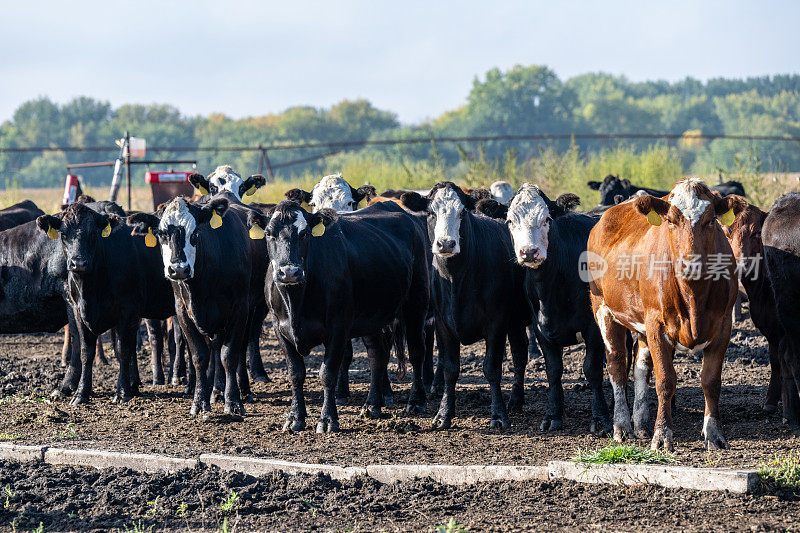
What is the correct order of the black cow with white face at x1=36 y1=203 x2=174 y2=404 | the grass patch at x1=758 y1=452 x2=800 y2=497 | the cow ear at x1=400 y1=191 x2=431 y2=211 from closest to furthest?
the grass patch at x1=758 y1=452 x2=800 y2=497 → the cow ear at x1=400 y1=191 x2=431 y2=211 → the black cow with white face at x1=36 y1=203 x2=174 y2=404

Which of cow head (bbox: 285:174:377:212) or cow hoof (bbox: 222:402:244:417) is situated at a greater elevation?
cow head (bbox: 285:174:377:212)

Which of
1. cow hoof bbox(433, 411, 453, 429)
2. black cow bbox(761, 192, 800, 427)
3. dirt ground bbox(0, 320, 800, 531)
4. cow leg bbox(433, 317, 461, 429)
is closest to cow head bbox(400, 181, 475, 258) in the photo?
cow leg bbox(433, 317, 461, 429)

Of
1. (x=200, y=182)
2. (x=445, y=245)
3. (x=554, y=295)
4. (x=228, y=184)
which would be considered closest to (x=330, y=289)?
(x=445, y=245)

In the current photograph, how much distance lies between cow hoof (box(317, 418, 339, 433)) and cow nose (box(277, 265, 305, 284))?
4.13 ft

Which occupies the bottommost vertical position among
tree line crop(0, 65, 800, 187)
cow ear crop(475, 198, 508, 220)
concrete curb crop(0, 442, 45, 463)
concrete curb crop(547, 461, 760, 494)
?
concrete curb crop(0, 442, 45, 463)

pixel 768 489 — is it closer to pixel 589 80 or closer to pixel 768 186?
pixel 768 186

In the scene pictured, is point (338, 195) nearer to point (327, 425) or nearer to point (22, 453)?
point (327, 425)

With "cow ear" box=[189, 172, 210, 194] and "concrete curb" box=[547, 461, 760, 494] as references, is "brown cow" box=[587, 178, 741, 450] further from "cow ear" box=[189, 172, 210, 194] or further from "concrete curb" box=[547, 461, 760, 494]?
"cow ear" box=[189, 172, 210, 194]

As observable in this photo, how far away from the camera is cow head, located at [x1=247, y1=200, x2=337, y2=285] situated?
797 centimetres

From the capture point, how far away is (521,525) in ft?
17.6

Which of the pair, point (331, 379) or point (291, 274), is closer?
point (291, 274)

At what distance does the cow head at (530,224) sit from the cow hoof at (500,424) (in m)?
1.36

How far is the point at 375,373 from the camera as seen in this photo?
30.0 ft

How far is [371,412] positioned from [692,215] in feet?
12.0
